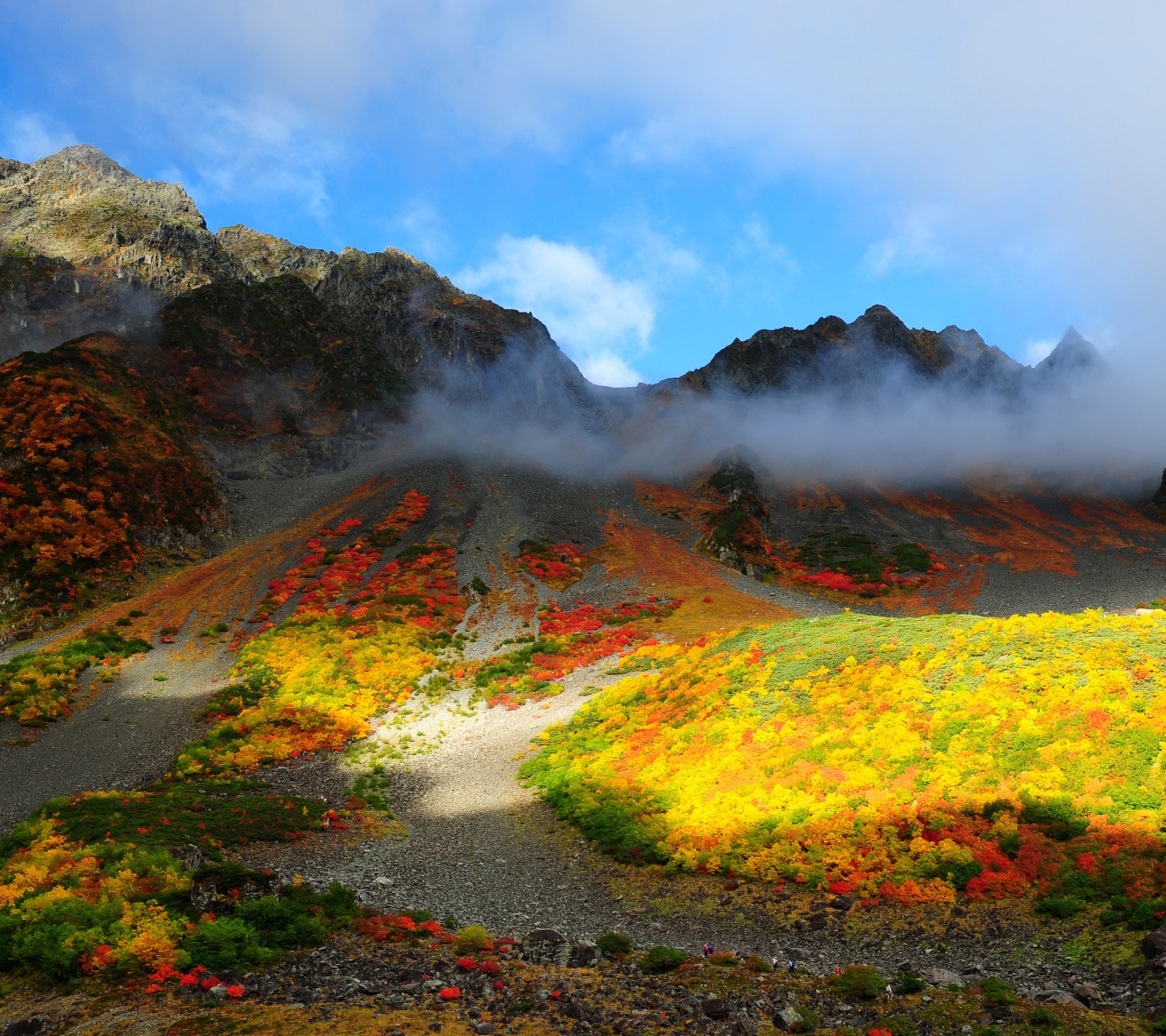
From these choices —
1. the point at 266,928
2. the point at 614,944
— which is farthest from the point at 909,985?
the point at 266,928

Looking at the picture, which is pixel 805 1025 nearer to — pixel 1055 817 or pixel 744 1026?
pixel 744 1026

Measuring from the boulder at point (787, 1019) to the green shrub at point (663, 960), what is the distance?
156 inches

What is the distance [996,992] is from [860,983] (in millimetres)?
3094

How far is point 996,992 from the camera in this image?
17047mm

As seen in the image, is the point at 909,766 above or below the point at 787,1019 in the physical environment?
above

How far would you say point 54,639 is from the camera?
72.0 metres

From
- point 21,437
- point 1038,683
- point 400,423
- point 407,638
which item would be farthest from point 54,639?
point 400,423

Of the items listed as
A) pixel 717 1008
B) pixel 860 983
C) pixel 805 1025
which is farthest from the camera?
pixel 860 983

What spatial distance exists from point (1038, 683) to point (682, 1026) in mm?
23559

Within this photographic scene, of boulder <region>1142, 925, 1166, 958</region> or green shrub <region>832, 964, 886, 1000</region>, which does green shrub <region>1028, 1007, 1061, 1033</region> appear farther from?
boulder <region>1142, 925, 1166, 958</region>

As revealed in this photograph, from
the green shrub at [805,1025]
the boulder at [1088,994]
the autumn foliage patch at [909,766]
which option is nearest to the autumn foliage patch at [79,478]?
the autumn foliage patch at [909,766]

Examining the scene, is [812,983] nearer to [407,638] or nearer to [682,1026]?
[682,1026]

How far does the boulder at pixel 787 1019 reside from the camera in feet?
55.3

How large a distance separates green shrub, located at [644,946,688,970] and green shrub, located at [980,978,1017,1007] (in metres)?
7.85
